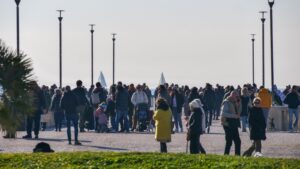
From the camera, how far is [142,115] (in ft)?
157

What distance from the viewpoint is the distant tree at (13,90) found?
61.7ft

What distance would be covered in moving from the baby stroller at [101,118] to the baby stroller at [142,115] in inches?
52.9

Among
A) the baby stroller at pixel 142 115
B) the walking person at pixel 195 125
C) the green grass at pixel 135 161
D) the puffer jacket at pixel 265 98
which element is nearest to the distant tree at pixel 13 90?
the green grass at pixel 135 161

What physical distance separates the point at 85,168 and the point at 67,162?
0.81 metres

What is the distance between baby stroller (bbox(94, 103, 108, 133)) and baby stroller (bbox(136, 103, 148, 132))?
1345 millimetres

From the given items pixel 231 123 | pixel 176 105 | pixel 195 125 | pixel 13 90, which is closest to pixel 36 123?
pixel 176 105

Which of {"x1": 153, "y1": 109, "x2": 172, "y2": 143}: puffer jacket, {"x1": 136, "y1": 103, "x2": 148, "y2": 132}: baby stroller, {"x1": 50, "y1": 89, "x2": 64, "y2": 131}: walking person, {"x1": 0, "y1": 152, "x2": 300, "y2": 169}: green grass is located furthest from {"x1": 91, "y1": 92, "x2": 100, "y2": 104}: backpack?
{"x1": 0, "y1": 152, "x2": 300, "y2": 169}: green grass

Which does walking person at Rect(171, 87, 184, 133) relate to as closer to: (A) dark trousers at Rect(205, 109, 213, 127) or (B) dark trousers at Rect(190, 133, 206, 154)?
(A) dark trousers at Rect(205, 109, 213, 127)

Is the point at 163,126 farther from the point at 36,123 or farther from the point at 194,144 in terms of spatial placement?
the point at 36,123

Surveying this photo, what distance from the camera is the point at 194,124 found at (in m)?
30.8

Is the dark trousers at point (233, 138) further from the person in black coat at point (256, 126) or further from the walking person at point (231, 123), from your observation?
the person in black coat at point (256, 126)

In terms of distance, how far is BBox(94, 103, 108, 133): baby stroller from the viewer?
46.6 metres

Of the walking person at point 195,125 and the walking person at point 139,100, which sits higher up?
the walking person at point 139,100

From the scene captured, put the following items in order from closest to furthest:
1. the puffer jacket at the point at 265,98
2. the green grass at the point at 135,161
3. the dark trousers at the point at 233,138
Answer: the green grass at the point at 135,161 → the dark trousers at the point at 233,138 → the puffer jacket at the point at 265,98
